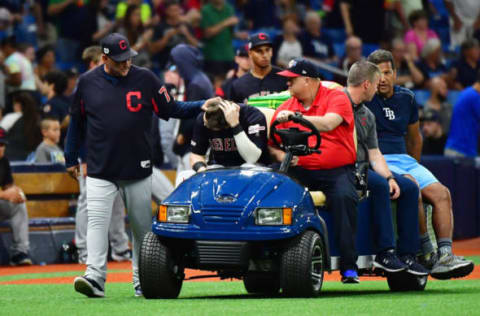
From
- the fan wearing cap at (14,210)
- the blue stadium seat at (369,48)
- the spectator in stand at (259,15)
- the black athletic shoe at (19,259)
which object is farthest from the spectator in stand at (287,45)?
the black athletic shoe at (19,259)

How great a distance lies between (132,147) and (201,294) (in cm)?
145

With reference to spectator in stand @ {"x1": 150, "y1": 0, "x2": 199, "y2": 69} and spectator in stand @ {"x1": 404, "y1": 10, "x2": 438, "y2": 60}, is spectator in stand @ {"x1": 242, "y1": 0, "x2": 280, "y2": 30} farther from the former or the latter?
spectator in stand @ {"x1": 150, "y1": 0, "x2": 199, "y2": 69}

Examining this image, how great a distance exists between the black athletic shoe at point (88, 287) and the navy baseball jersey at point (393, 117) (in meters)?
2.99

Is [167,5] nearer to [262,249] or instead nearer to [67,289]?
[67,289]

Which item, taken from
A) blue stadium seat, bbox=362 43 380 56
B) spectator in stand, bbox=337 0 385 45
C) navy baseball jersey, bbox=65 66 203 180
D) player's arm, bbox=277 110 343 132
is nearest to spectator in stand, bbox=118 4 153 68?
spectator in stand, bbox=337 0 385 45

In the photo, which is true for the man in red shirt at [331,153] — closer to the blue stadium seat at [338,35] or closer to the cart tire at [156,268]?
the cart tire at [156,268]

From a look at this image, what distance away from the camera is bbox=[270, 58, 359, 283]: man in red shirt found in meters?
9.61

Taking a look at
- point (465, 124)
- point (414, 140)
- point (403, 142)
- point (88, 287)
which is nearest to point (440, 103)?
point (465, 124)

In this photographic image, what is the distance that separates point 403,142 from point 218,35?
10.7 metres

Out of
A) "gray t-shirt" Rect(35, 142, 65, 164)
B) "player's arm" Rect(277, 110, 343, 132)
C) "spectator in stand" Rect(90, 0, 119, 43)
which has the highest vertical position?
"spectator in stand" Rect(90, 0, 119, 43)

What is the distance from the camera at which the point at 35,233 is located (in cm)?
1541

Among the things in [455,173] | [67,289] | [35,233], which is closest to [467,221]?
[455,173]

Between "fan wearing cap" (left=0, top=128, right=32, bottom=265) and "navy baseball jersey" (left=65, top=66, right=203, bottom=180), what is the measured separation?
189 inches

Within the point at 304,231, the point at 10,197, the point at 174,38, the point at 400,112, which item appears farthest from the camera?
the point at 174,38
